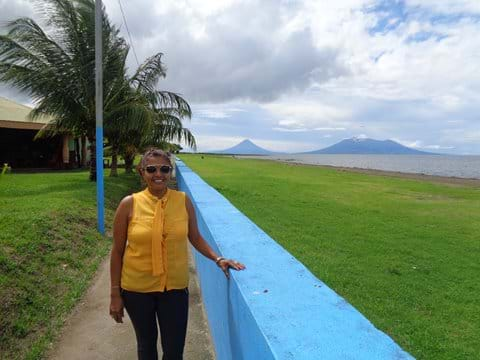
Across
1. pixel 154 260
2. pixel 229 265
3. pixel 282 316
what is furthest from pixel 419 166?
pixel 282 316

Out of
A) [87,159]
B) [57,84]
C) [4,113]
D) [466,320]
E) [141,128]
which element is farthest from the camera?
[87,159]

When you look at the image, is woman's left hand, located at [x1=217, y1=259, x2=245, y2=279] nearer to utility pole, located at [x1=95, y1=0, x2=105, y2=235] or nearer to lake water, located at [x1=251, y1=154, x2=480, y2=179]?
utility pole, located at [x1=95, y1=0, x2=105, y2=235]

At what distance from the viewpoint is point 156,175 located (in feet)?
7.59

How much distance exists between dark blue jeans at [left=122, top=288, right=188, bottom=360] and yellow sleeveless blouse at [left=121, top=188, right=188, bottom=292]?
0.06 meters

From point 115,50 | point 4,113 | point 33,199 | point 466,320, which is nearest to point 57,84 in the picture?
point 115,50

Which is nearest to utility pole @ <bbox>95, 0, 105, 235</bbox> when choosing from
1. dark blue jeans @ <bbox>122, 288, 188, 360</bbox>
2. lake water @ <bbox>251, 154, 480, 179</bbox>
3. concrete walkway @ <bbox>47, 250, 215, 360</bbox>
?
concrete walkway @ <bbox>47, 250, 215, 360</bbox>

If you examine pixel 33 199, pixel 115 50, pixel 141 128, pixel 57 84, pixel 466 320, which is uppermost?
pixel 115 50

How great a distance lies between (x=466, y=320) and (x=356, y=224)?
211 inches

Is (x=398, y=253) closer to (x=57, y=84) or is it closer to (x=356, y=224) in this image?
(x=356, y=224)

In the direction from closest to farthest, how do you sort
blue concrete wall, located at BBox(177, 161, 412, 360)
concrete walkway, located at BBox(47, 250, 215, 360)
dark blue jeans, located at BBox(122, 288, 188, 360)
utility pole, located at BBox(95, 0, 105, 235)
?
blue concrete wall, located at BBox(177, 161, 412, 360), dark blue jeans, located at BBox(122, 288, 188, 360), concrete walkway, located at BBox(47, 250, 215, 360), utility pole, located at BBox(95, 0, 105, 235)

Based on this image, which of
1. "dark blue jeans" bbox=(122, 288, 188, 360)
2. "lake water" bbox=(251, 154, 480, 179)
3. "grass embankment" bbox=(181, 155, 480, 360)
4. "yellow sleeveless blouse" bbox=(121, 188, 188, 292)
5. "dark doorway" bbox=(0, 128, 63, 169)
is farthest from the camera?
"lake water" bbox=(251, 154, 480, 179)

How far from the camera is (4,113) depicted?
19.1 metres

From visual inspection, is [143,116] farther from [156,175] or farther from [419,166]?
[419,166]

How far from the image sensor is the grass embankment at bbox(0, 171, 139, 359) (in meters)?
3.65
